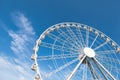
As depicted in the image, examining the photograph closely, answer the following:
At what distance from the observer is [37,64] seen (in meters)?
28.2

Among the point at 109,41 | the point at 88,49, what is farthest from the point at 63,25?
the point at 109,41

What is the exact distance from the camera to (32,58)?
28984 millimetres

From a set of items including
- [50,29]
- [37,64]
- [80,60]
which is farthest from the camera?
[50,29]

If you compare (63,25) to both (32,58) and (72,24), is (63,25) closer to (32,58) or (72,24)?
(72,24)

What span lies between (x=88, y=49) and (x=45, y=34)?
5.88m

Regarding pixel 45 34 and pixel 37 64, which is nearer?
pixel 37 64

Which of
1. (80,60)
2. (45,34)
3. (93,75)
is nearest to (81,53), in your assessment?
(80,60)

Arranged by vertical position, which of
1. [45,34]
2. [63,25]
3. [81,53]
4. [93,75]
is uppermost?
[63,25]

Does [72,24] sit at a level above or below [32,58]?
above

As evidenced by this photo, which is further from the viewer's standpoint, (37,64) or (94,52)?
(94,52)

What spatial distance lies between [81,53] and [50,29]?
5.24 metres

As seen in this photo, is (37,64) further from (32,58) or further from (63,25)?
(63,25)

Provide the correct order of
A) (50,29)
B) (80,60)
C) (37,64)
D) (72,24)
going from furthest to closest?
(72,24) → (50,29) → (80,60) → (37,64)

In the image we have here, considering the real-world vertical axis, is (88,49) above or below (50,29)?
below
